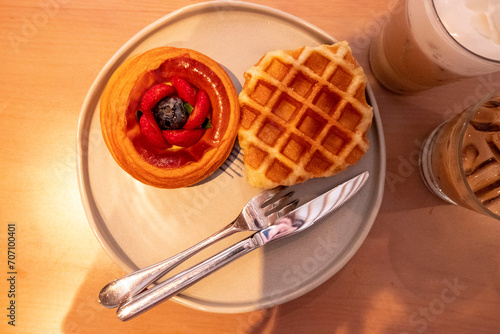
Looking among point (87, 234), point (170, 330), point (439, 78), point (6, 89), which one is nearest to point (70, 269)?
point (87, 234)

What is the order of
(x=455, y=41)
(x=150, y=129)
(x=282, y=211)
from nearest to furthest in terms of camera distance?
(x=455, y=41) → (x=150, y=129) → (x=282, y=211)

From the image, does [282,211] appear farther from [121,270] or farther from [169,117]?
[121,270]

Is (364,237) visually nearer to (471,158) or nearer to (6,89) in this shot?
(471,158)

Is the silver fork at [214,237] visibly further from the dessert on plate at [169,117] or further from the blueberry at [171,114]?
the blueberry at [171,114]

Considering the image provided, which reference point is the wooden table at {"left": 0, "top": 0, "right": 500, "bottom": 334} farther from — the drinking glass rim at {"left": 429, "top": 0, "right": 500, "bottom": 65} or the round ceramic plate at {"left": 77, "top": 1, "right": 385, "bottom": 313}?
the drinking glass rim at {"left": 429, "top": 0, "right": 500, "bottom": 65}

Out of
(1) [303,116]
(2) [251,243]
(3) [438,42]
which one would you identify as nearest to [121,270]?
(2) [251,243]

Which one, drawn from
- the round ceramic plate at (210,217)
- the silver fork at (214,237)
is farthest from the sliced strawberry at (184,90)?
the silver fork at (214,237)
